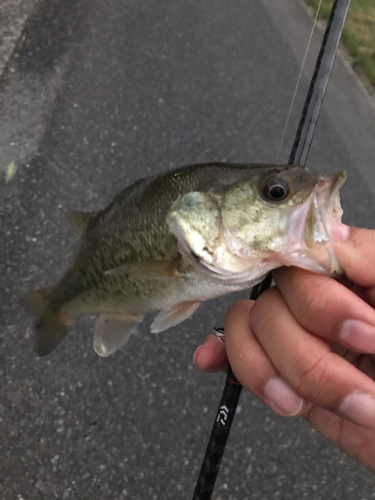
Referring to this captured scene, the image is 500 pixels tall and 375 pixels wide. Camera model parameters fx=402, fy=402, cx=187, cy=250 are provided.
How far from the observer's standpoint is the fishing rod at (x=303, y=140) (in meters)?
1.17

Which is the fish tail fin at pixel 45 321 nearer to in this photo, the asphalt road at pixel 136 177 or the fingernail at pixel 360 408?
the asphalt road at pixel 136 177

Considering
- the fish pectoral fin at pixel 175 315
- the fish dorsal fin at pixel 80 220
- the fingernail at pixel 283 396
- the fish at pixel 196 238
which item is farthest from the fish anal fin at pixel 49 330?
the fingernail at pixel 283 396

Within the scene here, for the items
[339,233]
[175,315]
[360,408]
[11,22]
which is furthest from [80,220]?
[11,22]

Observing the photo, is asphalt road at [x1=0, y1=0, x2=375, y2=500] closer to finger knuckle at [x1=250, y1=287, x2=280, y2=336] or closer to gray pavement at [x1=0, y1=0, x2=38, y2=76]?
gray pavement at [x1=0, y1=0, x2=38, y2=76]

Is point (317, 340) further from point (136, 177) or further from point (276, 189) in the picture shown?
point (136, 177)

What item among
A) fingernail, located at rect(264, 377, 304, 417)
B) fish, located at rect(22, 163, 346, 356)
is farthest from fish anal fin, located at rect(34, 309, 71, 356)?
fingernail, located at rect(264, 377, 304, 417)

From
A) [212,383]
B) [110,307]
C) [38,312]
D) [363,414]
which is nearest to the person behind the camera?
[363,414]

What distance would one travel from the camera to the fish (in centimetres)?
85

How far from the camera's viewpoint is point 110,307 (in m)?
1.17

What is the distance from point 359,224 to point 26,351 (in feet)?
6.96

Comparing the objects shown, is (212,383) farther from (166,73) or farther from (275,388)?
(166,73)

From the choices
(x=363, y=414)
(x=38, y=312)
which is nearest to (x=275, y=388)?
(x=363, y=414)

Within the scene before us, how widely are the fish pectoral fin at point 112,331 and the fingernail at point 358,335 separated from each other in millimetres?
608

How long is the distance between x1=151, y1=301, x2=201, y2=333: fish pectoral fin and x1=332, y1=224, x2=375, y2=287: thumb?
0.38 meters
